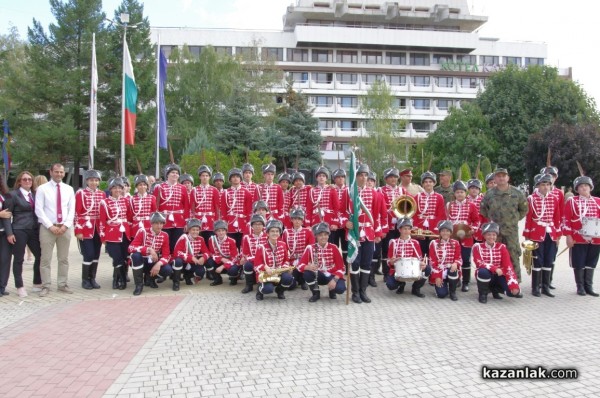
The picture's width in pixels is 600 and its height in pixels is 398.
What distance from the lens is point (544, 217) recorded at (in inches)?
376

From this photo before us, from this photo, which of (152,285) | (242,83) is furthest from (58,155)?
(152,285)

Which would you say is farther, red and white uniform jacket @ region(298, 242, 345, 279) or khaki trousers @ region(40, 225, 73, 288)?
khaki trousers @ region(40, 225, 73, 288)

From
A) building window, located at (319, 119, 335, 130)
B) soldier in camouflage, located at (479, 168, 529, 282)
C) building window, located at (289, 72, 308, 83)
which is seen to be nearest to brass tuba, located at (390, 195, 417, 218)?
soldier in camouflage, located at (479, 168, 529, 282)

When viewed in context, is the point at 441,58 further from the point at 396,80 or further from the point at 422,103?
the point at 396,80

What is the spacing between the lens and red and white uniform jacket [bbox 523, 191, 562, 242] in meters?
9.52

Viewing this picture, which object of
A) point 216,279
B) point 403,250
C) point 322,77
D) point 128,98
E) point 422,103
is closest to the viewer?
point 403,250

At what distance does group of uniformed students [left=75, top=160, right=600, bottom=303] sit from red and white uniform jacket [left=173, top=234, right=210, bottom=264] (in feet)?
0.07

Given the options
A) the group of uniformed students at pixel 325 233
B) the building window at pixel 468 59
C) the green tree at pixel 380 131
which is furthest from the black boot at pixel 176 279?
the building window at pixel 468 59

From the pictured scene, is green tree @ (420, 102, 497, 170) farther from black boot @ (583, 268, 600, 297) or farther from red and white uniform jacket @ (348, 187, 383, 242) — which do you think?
red and white uniform jacket @ (348, 187, 383, 242)

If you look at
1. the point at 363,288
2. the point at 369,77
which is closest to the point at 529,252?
the point at 363,288

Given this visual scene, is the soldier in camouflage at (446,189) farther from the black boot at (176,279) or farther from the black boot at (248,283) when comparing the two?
the black boot at (176,279)

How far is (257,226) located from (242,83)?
32.8 meters

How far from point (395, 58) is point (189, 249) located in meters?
61.5

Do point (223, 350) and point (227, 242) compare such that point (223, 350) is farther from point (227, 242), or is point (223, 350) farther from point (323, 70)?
point (323, 70)
